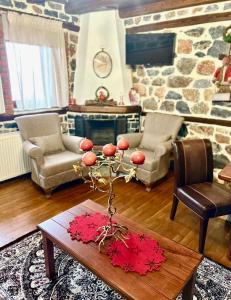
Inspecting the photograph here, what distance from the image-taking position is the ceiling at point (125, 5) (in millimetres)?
3362

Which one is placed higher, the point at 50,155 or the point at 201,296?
the point at 50,155

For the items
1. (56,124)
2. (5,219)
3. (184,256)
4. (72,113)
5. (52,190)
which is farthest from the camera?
(72,113)

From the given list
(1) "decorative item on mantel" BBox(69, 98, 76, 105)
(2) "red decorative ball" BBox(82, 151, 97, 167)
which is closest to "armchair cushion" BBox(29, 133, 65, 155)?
(1) "decorative item on mantel" BBox(69, 98, 76, 105)

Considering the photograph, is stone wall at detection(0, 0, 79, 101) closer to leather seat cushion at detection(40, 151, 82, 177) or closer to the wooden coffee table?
leather seat cushion at detection(40, 151, 82, 177)

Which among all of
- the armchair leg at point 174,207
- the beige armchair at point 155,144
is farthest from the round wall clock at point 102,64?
the armchair leg at point 174,207

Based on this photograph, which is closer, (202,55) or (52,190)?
(52,190)

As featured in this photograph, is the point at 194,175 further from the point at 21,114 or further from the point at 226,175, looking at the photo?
the point at 21,114

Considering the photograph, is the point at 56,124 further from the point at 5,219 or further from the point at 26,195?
the point at 5,219

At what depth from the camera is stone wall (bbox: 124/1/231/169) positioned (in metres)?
3.16

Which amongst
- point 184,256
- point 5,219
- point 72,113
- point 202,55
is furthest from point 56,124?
point 184,256

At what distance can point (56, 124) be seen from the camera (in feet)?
11.7

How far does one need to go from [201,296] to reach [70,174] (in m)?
2.05

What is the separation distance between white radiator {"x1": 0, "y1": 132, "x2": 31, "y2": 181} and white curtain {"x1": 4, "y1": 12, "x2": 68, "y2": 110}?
22.8 inches

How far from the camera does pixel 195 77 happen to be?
343 centimetres
